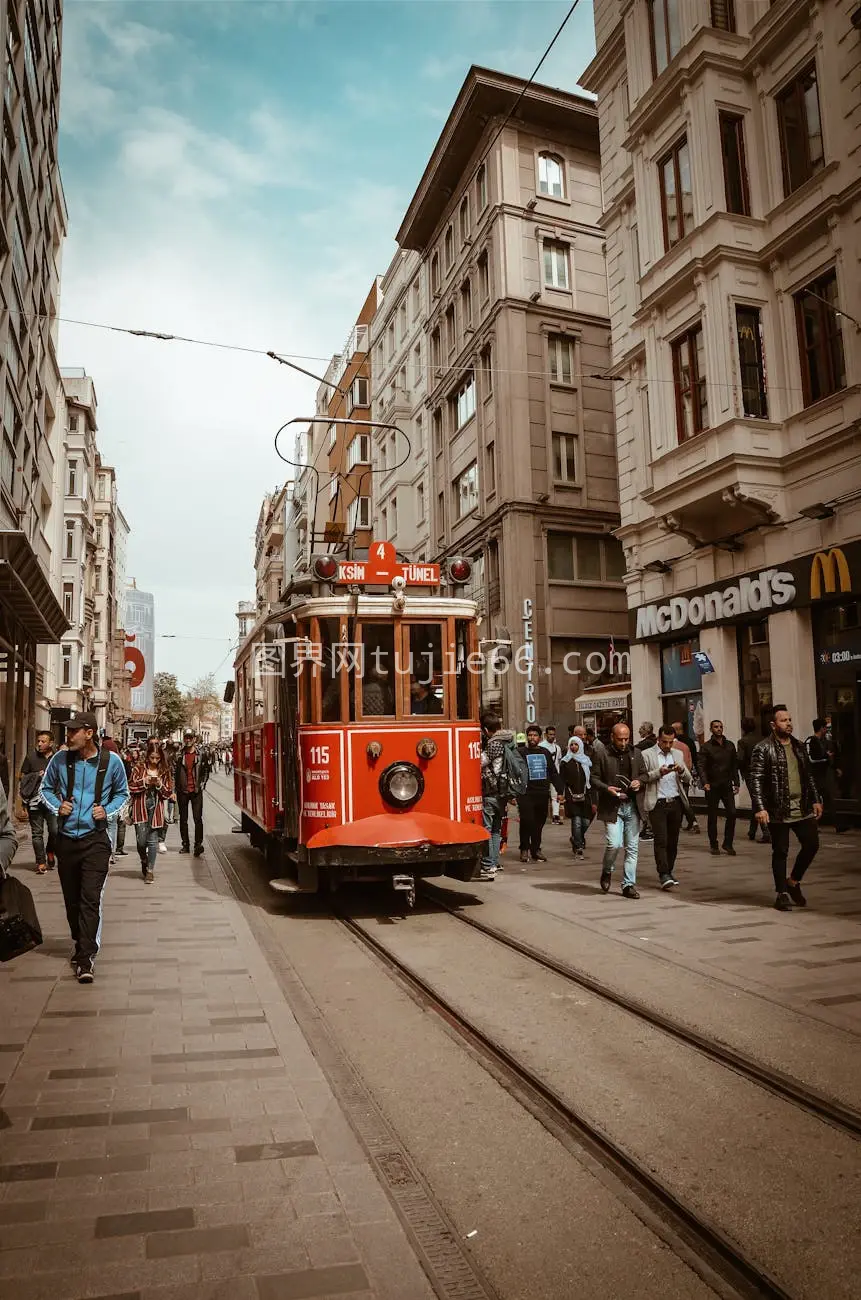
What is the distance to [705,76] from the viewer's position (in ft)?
60.2

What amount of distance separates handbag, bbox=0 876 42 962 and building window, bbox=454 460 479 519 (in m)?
28.6

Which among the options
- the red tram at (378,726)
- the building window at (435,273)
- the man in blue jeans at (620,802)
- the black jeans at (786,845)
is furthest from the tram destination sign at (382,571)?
the building window at (435,273)

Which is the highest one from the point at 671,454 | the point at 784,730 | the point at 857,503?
the point at 671,454

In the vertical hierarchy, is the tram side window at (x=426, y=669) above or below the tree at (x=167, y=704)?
below

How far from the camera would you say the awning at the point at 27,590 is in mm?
17328

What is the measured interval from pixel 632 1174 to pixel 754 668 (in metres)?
15.8

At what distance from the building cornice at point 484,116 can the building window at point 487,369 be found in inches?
275

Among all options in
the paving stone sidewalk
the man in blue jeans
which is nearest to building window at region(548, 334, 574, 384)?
the man in blue jeans

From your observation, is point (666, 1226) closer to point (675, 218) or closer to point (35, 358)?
point (675, 218)

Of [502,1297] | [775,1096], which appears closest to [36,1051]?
[502,1297]

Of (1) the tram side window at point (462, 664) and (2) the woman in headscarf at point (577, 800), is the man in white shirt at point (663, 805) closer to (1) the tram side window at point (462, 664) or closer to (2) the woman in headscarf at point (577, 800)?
(1) the tram side window at point (462, 664)

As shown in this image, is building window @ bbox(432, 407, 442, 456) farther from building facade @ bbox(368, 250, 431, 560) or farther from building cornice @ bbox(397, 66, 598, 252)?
building cornice @ bbox(397, 66, 598, 252)

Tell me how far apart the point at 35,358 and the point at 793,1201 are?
1111 inches

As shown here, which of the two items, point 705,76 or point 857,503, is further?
point 705,76
